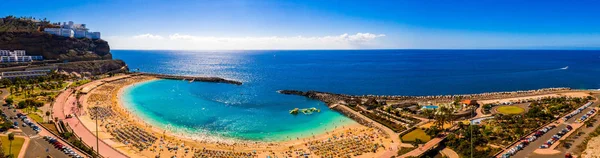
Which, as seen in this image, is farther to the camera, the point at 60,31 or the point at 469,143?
the point at 60,31

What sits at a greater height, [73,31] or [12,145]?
[73,31]

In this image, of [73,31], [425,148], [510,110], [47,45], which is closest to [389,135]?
[425,148]

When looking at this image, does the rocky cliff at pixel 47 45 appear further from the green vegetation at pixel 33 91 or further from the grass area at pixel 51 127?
the grass area at pixel 51 127

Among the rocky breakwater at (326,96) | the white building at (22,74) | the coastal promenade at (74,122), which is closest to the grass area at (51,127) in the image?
the coastal promenade at (74,122)

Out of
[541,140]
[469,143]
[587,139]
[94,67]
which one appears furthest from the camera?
[94,67]

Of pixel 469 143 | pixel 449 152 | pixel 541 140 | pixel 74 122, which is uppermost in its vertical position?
pixel 541 140

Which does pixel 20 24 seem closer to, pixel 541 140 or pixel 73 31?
pixel 73 31

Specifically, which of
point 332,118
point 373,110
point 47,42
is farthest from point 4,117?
point 47,42
